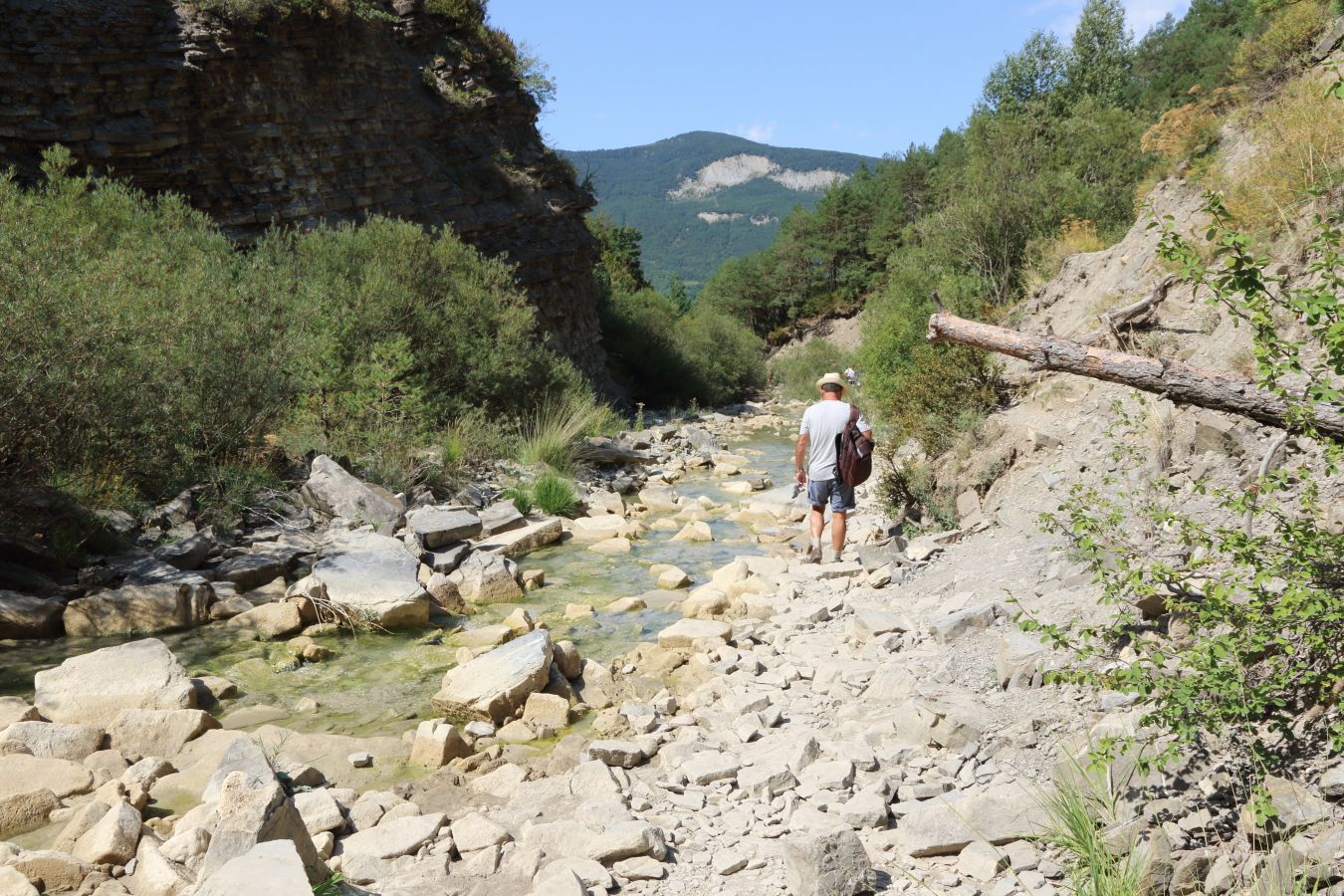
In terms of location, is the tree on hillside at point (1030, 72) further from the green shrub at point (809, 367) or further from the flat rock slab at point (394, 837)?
the flat rock slab at point (394, 837)

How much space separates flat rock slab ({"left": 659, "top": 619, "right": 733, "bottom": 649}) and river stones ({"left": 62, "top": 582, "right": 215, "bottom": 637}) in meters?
4.35

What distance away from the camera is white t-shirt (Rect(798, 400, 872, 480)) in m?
9.15

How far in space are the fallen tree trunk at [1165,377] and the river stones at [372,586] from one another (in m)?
5.93

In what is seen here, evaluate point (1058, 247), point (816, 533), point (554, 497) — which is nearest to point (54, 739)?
point (816, 533)

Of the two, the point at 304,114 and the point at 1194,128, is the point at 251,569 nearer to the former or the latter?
the point at 304,114

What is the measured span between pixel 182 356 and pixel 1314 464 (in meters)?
11.0

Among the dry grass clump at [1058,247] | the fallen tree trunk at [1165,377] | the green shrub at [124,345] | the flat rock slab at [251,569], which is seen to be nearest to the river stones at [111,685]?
the flat rock slab at [251,569]

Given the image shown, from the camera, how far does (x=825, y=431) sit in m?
9.20

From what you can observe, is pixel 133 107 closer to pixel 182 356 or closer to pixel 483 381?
pixel 483 381

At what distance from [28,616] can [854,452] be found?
7629 mm

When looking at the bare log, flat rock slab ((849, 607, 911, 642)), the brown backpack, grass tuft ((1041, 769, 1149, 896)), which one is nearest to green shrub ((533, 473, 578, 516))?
the brown backpack

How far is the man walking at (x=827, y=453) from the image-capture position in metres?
9.18

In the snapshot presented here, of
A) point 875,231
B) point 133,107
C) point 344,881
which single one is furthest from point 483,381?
point 875,231

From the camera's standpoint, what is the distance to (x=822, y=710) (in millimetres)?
5871
